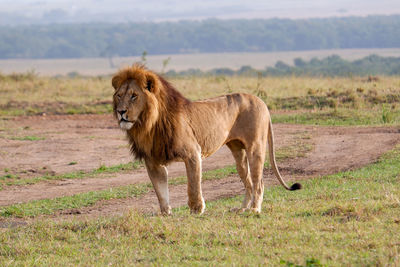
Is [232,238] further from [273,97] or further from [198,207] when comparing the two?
[273,97]

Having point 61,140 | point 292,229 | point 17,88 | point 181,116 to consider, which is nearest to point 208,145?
point 181,116

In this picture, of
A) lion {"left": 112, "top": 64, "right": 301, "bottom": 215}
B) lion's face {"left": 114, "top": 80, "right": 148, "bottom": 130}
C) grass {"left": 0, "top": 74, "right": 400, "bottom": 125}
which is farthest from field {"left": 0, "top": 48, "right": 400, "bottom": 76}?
lion's face {"left": 114, "top": 80, "right": 148, "bottom": 130}

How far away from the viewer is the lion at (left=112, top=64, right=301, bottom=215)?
21.7 feet

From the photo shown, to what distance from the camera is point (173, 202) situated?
881cm

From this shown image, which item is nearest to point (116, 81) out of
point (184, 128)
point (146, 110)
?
point (146, 110)

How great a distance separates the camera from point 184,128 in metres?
6.96

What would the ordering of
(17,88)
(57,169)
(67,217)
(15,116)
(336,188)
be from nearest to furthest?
(67,217), (336,188), (57,169), (15,116), (17,88)

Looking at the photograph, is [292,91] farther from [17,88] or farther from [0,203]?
[0,203]

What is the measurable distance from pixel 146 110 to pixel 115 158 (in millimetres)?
5602

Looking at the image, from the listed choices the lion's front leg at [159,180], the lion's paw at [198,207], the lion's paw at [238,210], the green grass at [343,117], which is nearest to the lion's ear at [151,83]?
the lion's front leg at [159,180]

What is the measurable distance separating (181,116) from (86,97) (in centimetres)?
1609

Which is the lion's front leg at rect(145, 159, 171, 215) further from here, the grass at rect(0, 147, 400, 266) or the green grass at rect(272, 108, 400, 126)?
the green grass at rect(272, 108, 400, 126)

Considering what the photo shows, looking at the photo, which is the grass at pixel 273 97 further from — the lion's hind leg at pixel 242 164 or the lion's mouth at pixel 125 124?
the lion's mouth at pixel 125 124

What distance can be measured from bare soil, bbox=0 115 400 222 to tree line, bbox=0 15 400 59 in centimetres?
11120
